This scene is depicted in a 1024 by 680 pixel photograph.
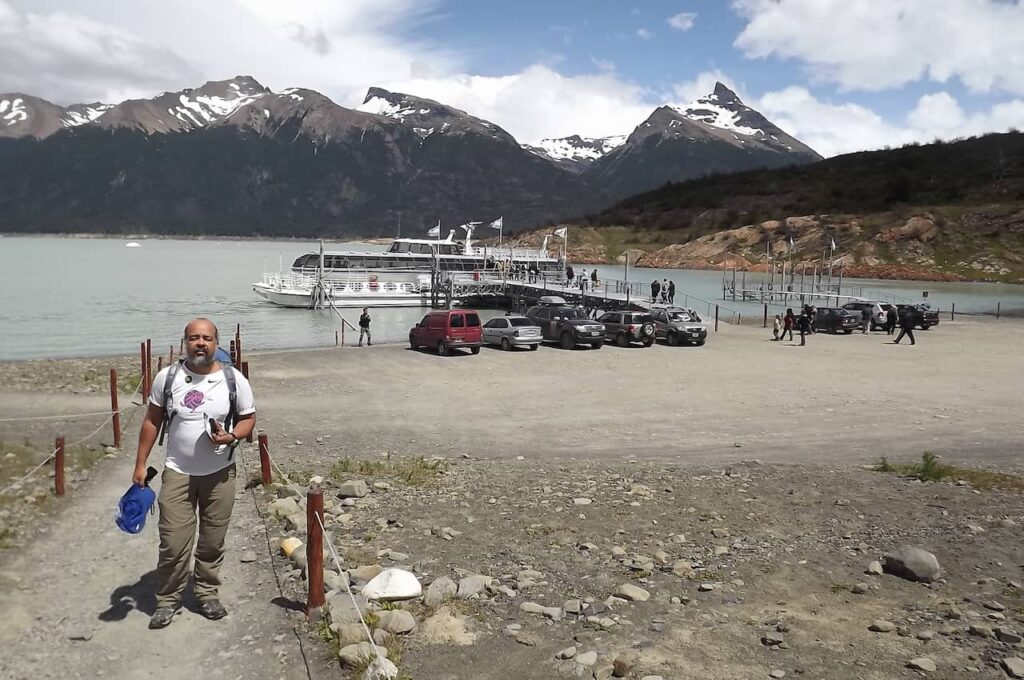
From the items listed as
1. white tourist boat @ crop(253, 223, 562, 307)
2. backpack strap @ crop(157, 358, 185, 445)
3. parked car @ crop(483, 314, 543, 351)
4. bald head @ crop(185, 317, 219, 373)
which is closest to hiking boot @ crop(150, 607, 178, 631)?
backpack strap @ crop(157, 358, 185, 445)

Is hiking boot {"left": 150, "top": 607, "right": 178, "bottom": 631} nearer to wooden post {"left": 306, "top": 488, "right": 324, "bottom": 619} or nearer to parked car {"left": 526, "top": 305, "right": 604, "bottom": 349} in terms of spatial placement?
wooden post {"left": 306, "top": 488, "right": 324, "bottom": 619}

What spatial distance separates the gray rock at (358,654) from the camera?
594cm

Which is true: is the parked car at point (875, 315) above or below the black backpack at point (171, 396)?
below

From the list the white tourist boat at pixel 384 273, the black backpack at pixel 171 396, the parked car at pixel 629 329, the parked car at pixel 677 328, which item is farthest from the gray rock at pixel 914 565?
the white tourist boat at pixel 384 273

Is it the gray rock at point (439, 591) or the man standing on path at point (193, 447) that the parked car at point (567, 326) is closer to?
the gray rock at point (439, 591)

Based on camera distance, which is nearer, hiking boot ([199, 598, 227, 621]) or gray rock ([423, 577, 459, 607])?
hiking boot ([199, 598, 227, 621])

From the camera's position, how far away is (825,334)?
41344 mm

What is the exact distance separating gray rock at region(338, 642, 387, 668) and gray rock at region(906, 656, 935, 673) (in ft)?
13.7

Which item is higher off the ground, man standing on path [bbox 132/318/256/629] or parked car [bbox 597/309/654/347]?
man standing on path [bbox 132/318/256/629]

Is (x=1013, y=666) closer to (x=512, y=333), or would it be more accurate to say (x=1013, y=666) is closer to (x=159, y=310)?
(x=512, y=333)

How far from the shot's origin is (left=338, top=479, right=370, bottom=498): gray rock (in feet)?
34.5

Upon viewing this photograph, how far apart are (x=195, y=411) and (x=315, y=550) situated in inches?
64.4

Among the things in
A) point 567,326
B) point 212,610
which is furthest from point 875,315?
point 212,610

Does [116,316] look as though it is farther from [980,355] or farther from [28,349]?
[980,355]
